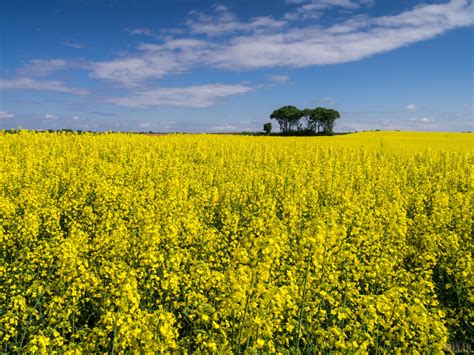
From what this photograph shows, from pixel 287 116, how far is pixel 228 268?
106301 millimetres

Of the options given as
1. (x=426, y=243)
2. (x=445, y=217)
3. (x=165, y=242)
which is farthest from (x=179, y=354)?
(x=445, y=217)

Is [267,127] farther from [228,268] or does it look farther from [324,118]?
[228,268]

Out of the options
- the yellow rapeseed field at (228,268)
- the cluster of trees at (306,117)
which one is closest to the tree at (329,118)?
the cluster of trees at (306,117)

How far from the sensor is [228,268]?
17.4ft

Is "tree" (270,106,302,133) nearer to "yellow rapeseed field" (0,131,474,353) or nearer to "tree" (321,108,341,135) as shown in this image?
"tree" (321,108,341,135)

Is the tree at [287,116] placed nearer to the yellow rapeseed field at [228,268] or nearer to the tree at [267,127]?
the tree at [267,127]

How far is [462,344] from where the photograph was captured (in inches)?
222

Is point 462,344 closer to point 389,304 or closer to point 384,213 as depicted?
point 389,304

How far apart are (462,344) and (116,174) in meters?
11.9

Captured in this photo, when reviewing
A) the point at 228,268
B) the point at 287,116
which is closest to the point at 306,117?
the point at 287,116

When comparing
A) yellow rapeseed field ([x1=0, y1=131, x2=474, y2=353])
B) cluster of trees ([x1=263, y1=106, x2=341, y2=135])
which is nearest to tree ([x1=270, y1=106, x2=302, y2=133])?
cluster of trees ([x1=263, y1=106, x2=341, y2=135])

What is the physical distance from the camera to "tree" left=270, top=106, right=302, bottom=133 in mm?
108113

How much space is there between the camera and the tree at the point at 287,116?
108 metres

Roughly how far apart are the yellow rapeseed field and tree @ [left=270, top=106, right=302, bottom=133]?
308 feet
